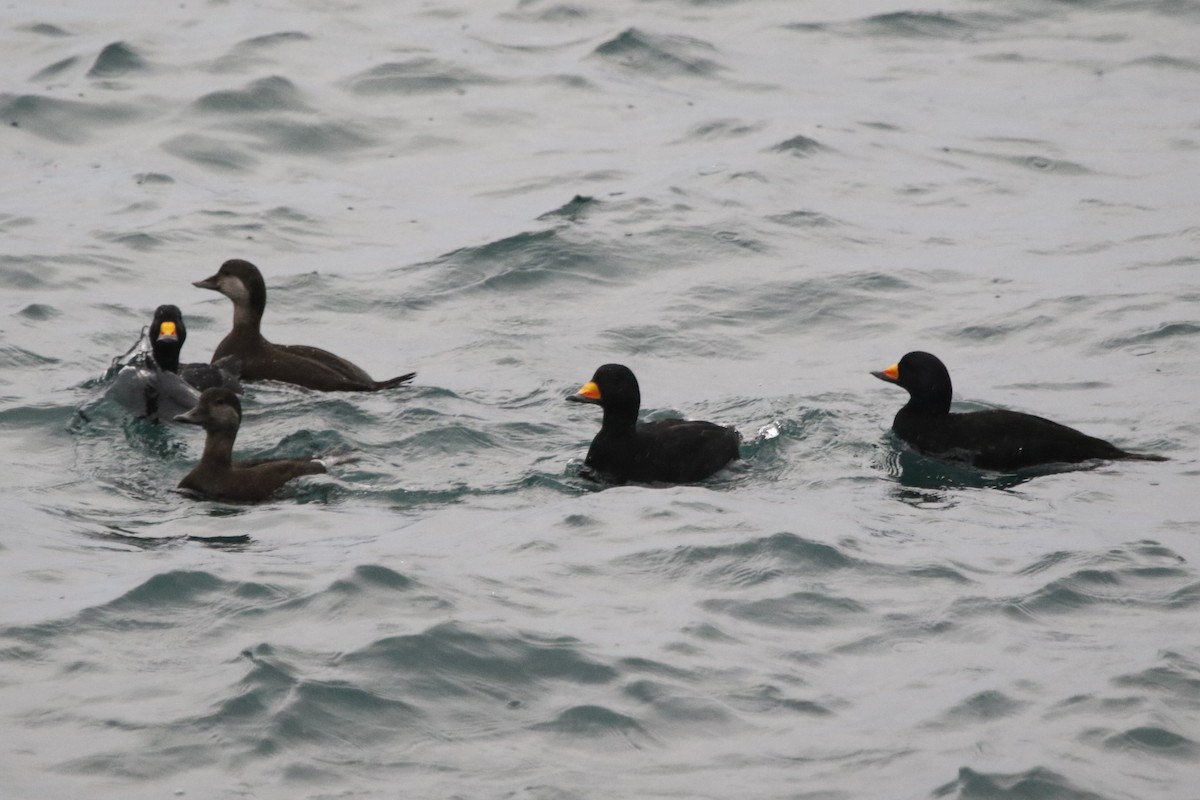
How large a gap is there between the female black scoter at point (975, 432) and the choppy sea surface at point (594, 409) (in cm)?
18

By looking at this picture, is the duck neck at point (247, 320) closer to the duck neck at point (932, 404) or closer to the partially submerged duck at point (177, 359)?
the partially submerged duck at point (177, 359)

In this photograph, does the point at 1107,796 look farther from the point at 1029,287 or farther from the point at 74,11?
the point at 74,11

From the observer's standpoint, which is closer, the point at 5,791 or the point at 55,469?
the point at 5,791

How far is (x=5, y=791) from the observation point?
688 cm

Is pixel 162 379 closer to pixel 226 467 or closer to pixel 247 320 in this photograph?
pixel 247 320

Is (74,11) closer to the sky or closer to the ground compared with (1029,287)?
closer to the sky

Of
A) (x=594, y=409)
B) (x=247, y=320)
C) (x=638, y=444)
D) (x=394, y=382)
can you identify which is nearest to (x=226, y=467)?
(x=394, y=382)

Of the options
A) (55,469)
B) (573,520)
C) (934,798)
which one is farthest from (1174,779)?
(55,469)

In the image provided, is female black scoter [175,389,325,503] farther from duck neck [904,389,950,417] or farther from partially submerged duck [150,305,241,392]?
duck neck [904,389,950,417]

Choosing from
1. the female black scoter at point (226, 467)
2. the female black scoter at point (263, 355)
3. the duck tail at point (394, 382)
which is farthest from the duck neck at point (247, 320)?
the female black scoter at point (226, 467)

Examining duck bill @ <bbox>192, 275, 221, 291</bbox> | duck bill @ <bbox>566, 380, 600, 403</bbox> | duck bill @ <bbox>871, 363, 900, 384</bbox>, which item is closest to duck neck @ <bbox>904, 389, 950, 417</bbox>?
duck bill @ <bbox>871, 363, 900, 384</bbox>

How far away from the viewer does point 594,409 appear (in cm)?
1254

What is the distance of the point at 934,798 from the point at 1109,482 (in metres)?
4.37

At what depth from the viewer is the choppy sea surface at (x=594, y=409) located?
753cm
